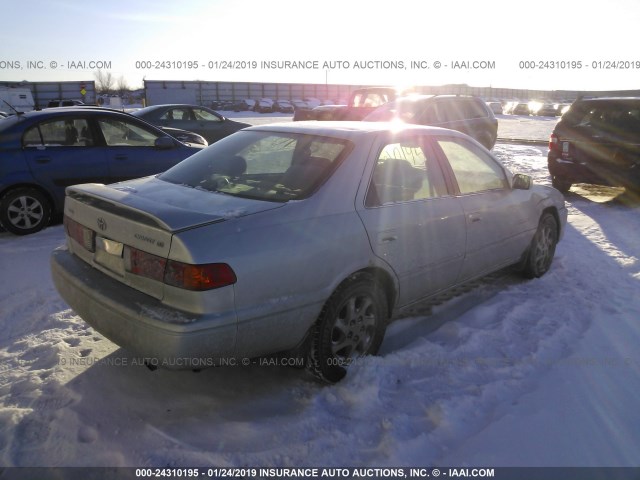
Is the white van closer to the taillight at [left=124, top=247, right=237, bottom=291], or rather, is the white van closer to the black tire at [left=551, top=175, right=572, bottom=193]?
the black tire at [left=551, top=175, right=572, bottom=193]

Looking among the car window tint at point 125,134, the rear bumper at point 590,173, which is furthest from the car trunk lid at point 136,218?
the rear bumper at point 590,173

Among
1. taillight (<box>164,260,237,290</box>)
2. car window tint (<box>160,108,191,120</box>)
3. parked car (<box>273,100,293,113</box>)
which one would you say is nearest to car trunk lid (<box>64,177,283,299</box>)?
taillight (<box>164,260,237,290</box>)

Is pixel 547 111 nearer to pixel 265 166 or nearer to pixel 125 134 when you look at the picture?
pixel 125 134

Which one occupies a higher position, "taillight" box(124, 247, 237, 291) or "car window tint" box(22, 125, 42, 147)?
"car window tint" box(22, 125, 42, 147)

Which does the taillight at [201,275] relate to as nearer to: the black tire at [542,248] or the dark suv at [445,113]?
the black tire at [542,248]

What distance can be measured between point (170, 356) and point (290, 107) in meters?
45.0

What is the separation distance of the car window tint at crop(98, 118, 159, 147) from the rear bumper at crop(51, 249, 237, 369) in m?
4.25

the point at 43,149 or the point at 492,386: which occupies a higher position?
the point at 43,149

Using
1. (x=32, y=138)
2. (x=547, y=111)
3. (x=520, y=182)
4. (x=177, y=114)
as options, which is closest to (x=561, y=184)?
(x=520, y=182)

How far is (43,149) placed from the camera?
5.91 metres

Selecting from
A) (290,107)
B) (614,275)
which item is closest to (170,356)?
(614,275)

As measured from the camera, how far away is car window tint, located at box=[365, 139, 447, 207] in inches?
126

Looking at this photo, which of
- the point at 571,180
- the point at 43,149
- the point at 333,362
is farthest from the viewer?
the point at 571,180

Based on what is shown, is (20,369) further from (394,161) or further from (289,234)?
(394,161)
